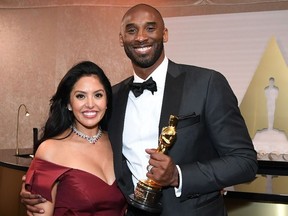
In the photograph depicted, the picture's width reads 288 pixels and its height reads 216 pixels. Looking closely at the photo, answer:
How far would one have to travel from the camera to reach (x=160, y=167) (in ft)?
6.96

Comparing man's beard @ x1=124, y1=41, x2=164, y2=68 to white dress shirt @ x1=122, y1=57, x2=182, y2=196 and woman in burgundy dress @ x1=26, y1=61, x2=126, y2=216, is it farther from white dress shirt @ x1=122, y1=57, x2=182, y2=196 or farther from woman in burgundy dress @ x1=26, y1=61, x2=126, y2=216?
woman in burgundy dress @ x1=26, y1=61, x2=126, y2=216

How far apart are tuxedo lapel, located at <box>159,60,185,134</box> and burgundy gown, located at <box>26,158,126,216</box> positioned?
59cm

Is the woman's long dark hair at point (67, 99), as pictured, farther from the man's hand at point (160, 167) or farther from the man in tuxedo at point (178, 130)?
the man's hand at point (160, 167)

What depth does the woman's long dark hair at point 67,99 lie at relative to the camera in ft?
9.48

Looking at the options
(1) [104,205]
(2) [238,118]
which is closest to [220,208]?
(2) [238,118]

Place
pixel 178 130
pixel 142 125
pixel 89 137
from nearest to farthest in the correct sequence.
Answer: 1. pixel 178 130
2. pixel 142 125
3. pixel 89 137

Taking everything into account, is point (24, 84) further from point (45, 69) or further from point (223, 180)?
point (223, 180)

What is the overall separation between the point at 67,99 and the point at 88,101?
222mm

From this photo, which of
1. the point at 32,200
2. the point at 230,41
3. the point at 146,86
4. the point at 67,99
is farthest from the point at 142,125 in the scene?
the point at 230,41

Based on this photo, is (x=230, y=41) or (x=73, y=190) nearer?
(x=73, y=190)

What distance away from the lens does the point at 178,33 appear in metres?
6.59

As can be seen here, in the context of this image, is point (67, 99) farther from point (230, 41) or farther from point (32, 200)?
point (230, 41)

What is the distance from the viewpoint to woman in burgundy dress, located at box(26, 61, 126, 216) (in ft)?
8.83

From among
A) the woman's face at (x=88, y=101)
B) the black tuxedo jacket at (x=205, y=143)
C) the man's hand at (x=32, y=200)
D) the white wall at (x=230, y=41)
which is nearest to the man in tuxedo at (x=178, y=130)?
the black tuxedo jacket at (x=205, y=143)
